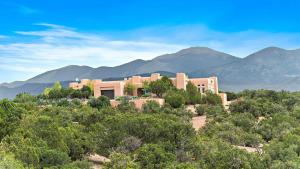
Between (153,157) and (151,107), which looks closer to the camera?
(153,157)

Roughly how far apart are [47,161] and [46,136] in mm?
4096

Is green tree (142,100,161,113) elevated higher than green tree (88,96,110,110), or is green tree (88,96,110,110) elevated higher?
green tree (88,96,110,110)

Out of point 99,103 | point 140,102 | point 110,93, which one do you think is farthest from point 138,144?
point 110,93

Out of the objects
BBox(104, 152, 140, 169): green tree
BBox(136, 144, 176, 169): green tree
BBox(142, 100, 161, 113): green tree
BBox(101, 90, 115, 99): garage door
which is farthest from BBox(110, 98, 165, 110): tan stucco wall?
BBox(104, 152, 140, 169): green tree

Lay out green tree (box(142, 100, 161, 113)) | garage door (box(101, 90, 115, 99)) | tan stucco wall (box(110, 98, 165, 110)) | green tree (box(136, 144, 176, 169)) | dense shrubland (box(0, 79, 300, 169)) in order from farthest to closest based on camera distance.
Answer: garage door (box(101, 90, 115, 99)), tan stucco wall (box(110, 98, 165, 110)), green tree (box(142, 100, 161, 113)), green tree (box(136, 144, 176, 169)), dense shrubland (box(0, 79, 300, 169))

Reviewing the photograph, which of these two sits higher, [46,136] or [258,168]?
[46,136]

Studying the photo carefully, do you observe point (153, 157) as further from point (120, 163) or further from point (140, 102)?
point (140, 102)

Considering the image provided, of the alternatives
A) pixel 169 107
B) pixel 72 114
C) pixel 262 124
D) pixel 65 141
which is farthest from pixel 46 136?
pixel 169 107

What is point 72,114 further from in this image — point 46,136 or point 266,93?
point 266,93

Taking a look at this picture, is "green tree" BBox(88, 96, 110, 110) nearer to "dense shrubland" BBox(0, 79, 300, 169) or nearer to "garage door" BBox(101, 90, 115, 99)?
"garage door" BBox(101, 90, 115, 99)

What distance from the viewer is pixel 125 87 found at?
212 ft

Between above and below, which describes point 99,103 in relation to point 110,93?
below

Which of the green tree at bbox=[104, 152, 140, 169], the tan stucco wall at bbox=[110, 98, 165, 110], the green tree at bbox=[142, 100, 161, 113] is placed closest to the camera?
the green tree at bbox=[104, 152, 140, 169]

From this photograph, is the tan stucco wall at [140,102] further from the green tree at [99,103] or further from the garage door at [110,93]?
the garage door at [110,93]
